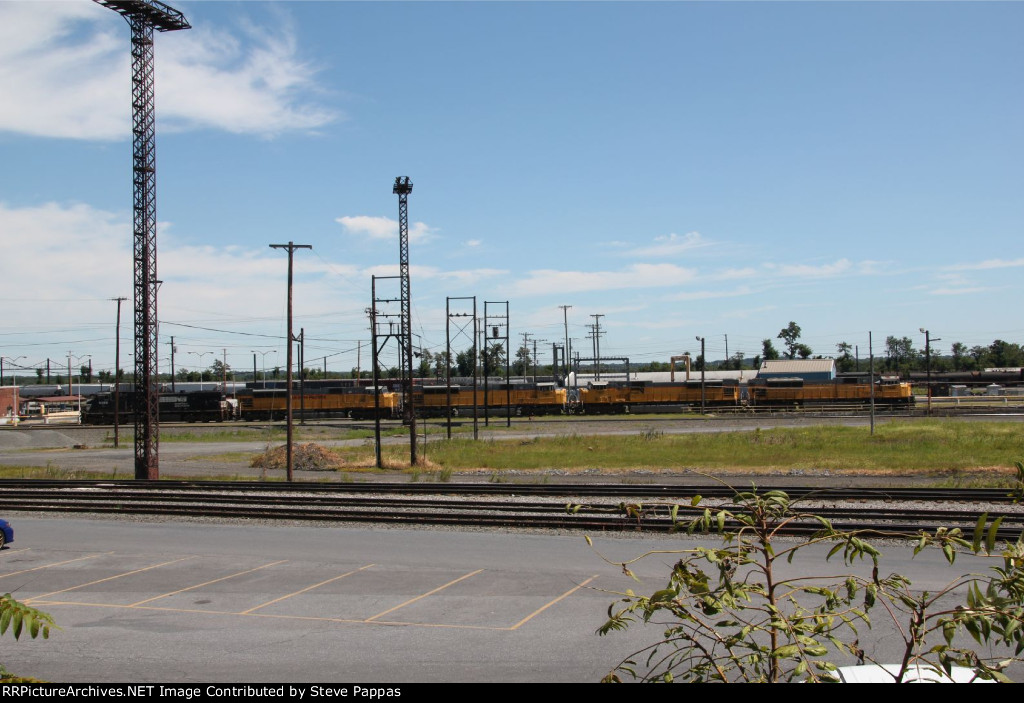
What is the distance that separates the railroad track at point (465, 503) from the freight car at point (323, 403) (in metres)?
54.6

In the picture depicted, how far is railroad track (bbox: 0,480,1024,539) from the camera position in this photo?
1931 centimetres

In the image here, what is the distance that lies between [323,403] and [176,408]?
15533 millimetres

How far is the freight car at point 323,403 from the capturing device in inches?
3369

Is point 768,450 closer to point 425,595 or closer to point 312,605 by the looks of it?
point 425,595

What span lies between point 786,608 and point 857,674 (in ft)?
24.6

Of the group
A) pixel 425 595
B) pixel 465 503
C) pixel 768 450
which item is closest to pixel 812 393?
pixel 768 450

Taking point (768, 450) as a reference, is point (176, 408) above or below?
above

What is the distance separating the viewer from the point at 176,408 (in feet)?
283

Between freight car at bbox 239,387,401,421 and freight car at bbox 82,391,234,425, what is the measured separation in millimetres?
2806

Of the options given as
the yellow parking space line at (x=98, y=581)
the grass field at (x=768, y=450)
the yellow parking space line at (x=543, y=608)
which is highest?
the yellow parking space line at (x=543, y=608)

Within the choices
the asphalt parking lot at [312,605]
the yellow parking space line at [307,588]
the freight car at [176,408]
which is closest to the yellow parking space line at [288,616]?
the asphalt parking lot at [312,605]

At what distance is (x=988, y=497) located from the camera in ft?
74.0

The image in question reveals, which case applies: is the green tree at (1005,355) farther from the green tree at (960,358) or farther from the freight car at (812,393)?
the freight car at (812,393)

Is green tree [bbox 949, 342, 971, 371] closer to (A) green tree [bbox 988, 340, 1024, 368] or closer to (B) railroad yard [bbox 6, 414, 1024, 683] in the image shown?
(A) green tree [bbox 988, 340, 1024, 368]
